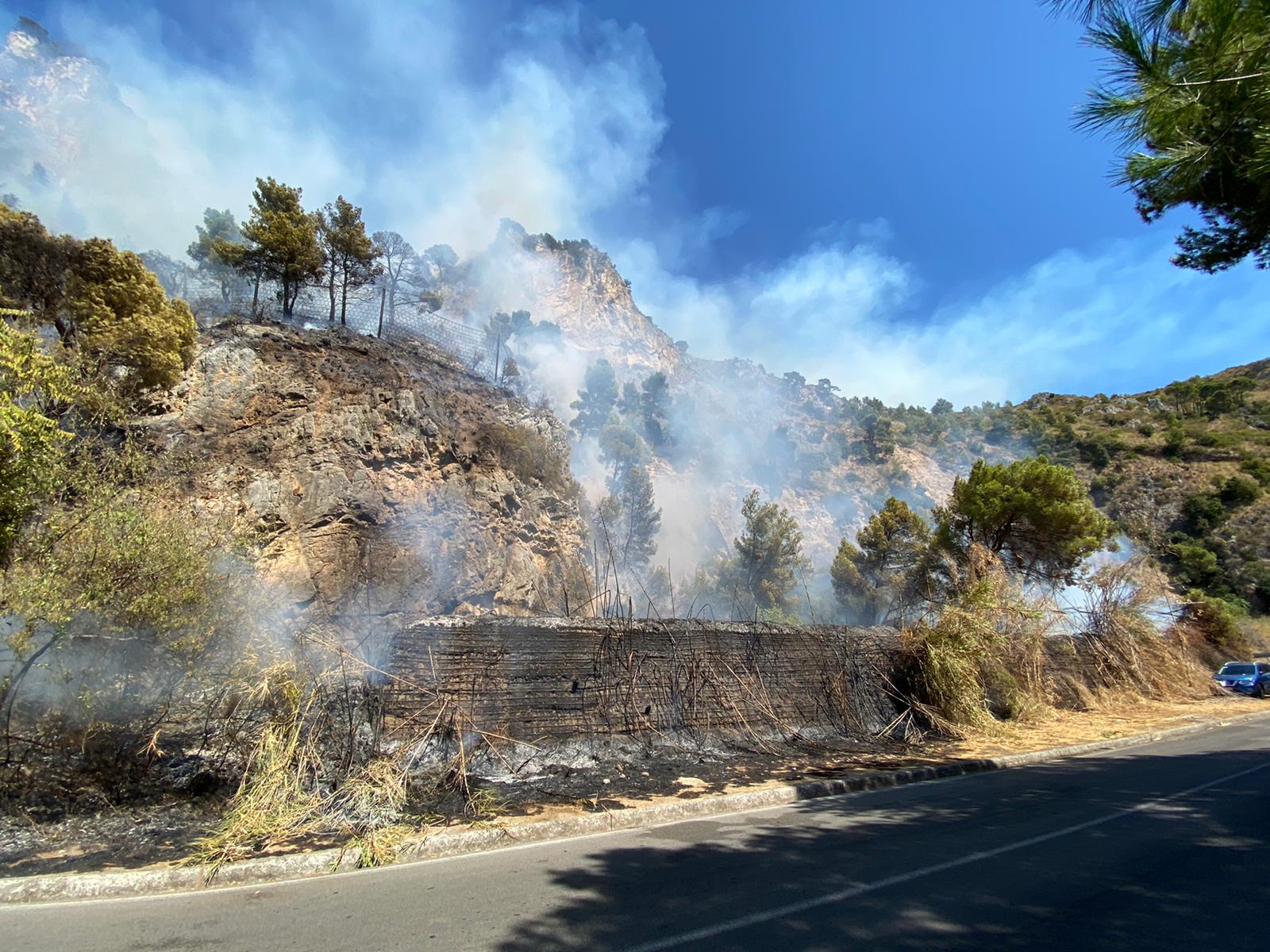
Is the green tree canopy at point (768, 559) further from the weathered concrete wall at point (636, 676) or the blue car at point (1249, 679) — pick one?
the weathered concrete wall at point (636, 676)

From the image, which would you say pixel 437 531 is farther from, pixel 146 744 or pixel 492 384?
pixel 146 744

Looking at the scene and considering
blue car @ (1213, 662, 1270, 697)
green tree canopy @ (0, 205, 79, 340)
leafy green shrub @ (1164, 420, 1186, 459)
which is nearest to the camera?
green tree canopy @ (0, 205, 79, 340)

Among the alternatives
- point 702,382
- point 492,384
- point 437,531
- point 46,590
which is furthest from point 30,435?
point 702,382

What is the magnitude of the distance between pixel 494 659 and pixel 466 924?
4.00 m

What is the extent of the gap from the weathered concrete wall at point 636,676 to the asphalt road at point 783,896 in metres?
2.26

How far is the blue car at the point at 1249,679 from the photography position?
69.5 feet

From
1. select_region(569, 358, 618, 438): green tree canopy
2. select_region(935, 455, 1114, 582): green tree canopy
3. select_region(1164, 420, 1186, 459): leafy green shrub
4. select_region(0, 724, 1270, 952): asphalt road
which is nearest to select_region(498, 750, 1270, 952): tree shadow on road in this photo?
select_region(0, 724, 1270, 952): asphalt road

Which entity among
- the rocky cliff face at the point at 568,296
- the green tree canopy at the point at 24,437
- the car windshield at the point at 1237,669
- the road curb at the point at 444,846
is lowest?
the road curb at the point at 444,846

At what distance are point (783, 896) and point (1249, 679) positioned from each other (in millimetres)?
25921

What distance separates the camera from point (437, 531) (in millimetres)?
21375

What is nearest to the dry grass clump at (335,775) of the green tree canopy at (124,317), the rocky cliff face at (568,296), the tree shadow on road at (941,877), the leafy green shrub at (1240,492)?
the tree shadow on road at (941,877)

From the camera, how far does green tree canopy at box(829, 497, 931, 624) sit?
3400cm

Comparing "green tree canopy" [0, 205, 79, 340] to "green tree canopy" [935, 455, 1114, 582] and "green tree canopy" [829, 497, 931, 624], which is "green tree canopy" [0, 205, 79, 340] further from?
"green tree canopy" [829, 497, 931, 624]

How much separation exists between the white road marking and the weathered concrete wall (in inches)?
170
